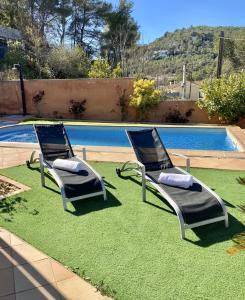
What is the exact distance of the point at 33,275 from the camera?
13.7ft

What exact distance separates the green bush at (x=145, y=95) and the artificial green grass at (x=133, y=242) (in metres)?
9.32

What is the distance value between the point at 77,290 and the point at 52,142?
4.76 meters

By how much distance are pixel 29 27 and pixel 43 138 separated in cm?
2314

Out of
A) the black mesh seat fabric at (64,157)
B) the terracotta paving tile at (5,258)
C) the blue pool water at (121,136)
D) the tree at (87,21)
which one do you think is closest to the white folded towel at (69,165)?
the black mesh seat fabric at (64,157)

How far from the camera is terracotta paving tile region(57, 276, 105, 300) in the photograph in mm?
3805

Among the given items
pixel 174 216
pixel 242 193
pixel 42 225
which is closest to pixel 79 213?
pixel 42 225

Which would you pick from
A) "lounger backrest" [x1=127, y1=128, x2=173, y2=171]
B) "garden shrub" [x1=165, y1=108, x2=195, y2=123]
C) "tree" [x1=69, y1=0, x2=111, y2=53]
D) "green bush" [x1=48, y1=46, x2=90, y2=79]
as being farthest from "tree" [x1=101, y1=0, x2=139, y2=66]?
"lounger backrest" [x1=127, y1=128, x2=173, y2=171]

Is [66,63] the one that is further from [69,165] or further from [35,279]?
[35,279]

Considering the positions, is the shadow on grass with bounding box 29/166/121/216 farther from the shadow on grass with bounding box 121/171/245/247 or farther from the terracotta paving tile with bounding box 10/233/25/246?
the shadow on grass with bounding box 121/171/245/247

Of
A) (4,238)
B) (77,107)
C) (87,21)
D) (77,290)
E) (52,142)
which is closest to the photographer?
(77,290)

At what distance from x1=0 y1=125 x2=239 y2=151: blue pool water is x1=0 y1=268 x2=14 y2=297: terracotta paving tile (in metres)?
9.68

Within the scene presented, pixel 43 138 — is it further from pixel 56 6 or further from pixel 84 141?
pixel 56 6

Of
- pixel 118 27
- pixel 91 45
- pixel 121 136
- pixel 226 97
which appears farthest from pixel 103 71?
pixel 91 45

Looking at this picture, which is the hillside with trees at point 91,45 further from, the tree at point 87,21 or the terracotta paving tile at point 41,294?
the terracotta paving tile at point 41,294
